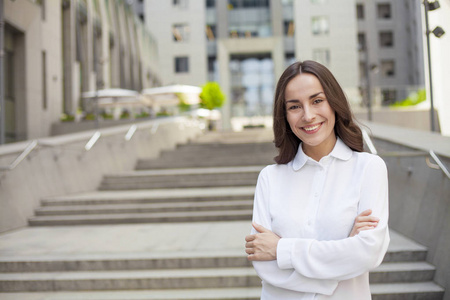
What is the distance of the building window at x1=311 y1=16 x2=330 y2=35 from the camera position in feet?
112

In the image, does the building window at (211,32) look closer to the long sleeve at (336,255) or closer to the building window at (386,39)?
the building window at (386,39)

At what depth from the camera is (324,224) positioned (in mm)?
1802

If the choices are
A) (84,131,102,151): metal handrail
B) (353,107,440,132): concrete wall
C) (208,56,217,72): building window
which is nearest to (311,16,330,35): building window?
(208,56,217,72): building window

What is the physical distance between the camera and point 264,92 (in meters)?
39.3

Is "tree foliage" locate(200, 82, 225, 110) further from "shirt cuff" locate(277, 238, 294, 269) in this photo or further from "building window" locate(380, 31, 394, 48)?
"shirt cuff" locate(277, 238, 294, 269)

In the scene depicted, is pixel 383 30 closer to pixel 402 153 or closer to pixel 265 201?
pixel 402 153

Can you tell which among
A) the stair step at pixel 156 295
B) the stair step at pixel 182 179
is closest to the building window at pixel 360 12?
the stair step at pixel 182 179

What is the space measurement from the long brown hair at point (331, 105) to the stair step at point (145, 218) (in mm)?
5626

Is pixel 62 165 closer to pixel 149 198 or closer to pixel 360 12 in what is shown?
pixel 149 198

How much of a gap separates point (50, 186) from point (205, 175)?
354cm

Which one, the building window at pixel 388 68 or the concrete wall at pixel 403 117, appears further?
the building window at pixel 388 68

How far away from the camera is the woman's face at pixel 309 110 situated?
1.82 m

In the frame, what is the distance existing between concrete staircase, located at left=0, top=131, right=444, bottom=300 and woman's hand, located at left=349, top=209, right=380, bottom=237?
291 centimetres

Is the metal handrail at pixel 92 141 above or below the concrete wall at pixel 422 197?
above
